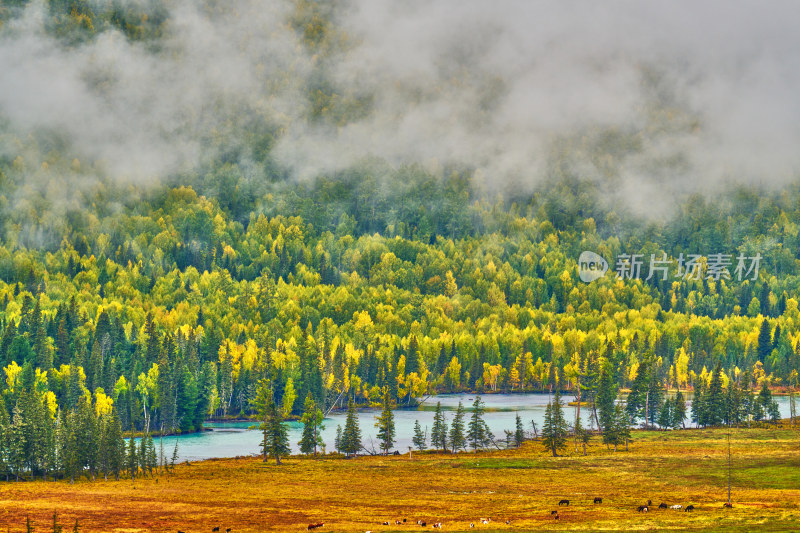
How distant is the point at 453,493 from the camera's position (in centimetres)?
12144

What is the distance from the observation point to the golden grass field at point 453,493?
9631 centimetres

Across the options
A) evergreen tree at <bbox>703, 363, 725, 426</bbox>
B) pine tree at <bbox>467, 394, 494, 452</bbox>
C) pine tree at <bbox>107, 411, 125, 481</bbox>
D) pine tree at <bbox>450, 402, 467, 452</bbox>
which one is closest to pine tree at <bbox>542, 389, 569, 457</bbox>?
pine tree at <bbox>467, 394, 494, 452</bbox>

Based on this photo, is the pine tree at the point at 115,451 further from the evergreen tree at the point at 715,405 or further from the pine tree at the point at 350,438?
the evergreen tree at the point at 715,405

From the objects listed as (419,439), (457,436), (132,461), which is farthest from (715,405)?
(132,461)

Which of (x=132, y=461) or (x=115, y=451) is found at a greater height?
(x=115, y=451)

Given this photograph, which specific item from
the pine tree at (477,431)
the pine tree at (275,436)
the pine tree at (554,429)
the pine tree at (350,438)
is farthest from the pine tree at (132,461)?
the pine tree at (554,429)

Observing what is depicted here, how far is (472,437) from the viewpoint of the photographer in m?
167

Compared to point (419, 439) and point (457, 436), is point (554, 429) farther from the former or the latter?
point (419, 439)

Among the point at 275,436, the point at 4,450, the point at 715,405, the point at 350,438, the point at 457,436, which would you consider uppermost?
the point at 4,450

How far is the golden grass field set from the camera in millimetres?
96312

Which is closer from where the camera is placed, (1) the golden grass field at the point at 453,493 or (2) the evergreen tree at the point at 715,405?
(1) the golden grass field at the point at 453,493

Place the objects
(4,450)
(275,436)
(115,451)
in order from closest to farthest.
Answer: (4,450)
(115,451)
(275,436)

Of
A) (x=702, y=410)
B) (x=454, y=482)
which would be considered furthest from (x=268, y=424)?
(x=702, y=410)

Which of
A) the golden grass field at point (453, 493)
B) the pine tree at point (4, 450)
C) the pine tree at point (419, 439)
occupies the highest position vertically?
the pine tree at point (4, 450)
